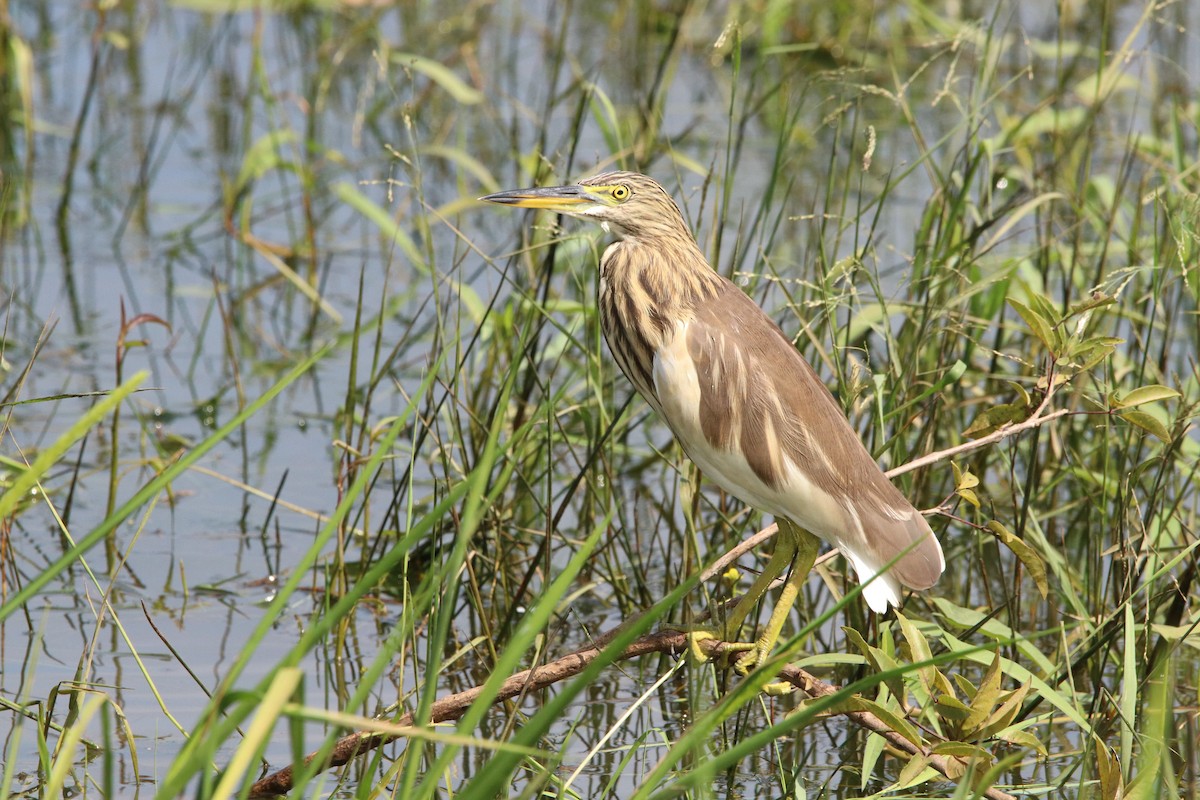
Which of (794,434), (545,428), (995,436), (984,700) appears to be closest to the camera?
(984,700)

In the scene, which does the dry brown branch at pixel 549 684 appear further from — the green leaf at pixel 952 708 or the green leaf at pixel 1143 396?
the green leaf at pixel 1143 396

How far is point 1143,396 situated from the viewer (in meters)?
2.49

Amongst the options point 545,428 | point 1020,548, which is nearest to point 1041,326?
point 1020,548

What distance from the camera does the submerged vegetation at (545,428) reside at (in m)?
2.32

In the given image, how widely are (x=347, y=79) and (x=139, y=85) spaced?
0.81m

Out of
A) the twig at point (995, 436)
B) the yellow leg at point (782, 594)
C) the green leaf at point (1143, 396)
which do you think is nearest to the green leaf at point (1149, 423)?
the green leaf at point (1143, 396)

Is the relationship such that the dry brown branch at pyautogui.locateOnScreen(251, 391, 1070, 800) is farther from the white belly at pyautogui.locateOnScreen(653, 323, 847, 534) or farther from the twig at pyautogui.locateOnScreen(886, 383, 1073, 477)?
the white belly at pyautogui.locateOnScreen(653, 323, 847, 534)

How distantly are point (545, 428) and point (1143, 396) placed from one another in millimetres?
1479

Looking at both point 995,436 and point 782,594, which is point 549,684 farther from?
point 995,436

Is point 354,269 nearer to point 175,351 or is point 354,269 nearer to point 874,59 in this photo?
point 175,351

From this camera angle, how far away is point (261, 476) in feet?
13.6

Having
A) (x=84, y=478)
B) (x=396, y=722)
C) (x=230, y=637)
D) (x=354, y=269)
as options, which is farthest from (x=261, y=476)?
(x=396, y=722)

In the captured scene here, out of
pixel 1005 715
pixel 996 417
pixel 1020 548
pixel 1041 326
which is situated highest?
pixel 1041 326

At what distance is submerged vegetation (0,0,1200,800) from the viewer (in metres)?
2.32
